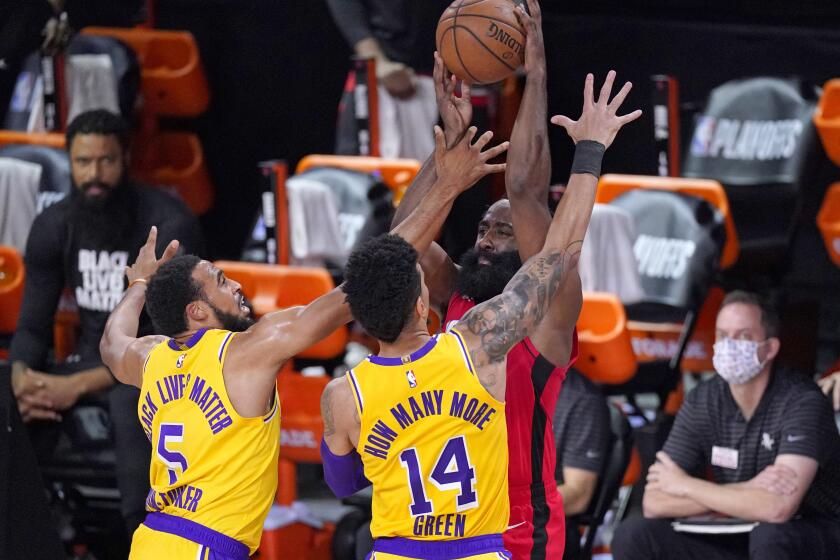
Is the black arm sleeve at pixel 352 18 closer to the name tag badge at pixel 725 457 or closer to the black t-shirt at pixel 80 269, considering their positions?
the black t-shirt at pixel 80 269

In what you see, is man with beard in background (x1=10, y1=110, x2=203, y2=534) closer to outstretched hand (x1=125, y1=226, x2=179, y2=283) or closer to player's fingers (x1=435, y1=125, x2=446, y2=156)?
outstretched hand (x1=125, y1=226, x2=179, y2=283)

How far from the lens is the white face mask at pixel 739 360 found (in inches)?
258

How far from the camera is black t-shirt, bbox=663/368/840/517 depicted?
643cm

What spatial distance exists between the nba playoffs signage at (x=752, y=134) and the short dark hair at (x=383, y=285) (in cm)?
403

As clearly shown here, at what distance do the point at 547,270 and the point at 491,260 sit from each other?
567 millimetres

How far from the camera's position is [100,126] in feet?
24.9

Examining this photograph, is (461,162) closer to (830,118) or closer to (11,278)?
(830,118)

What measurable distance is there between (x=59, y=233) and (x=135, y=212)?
366 mm

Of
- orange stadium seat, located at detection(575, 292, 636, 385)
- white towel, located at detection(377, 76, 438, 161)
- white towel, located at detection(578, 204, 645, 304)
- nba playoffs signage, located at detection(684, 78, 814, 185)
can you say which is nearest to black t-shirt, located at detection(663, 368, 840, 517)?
orange stadium seat, located at detection(575, 292, 636, 385)

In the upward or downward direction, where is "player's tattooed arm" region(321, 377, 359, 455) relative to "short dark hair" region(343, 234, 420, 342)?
downward

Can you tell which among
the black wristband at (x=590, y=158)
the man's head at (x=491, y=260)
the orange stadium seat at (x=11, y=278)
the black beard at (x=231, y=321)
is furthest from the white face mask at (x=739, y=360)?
the orange stadium seat at (x=11, y=278)

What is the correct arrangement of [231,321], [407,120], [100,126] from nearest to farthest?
1. [231,321]
2. [100,126]
3. [407,120]

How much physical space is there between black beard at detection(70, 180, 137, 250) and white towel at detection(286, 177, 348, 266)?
2.56 feet

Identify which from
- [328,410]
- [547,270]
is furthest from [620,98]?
[328,410]
